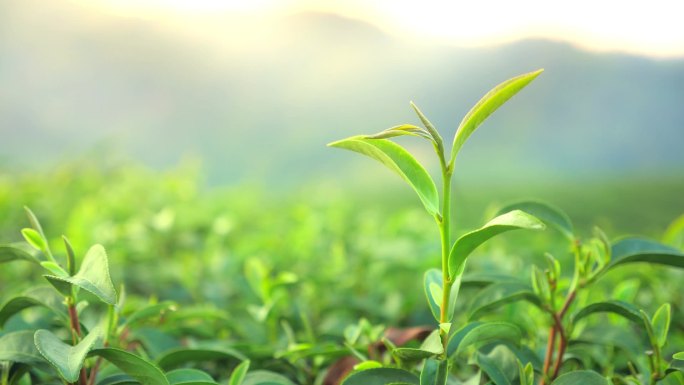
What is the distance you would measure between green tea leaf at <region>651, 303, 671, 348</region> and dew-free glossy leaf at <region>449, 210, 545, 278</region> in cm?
21

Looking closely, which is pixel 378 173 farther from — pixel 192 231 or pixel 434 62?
pixel 192 231

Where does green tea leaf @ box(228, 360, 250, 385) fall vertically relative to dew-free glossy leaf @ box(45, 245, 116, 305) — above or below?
below

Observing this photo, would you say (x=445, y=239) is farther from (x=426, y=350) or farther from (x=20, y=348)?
(x=20, y=348)

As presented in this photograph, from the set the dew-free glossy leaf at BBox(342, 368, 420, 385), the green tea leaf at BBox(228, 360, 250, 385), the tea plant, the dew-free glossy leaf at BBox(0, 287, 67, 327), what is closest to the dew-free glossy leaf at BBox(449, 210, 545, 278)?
the tea plant

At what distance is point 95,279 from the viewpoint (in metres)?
0.51

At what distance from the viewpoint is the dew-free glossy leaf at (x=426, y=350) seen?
1.70 feet

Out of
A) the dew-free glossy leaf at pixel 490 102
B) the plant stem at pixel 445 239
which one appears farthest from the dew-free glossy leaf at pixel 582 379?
the dew-free glossy leaf at pixel 490 102

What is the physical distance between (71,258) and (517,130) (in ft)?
14.3

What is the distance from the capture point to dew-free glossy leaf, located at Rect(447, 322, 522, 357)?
1.82 ft

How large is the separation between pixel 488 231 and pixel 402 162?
8cm

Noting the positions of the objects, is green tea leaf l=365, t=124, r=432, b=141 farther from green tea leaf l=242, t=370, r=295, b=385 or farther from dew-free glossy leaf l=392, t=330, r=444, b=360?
green tea leaf l=242, t=370, r=295, b=385

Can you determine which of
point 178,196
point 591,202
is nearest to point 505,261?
point 178,196

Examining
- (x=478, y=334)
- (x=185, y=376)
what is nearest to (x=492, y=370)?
(x=478, y=334)

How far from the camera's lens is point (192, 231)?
1.48 m
